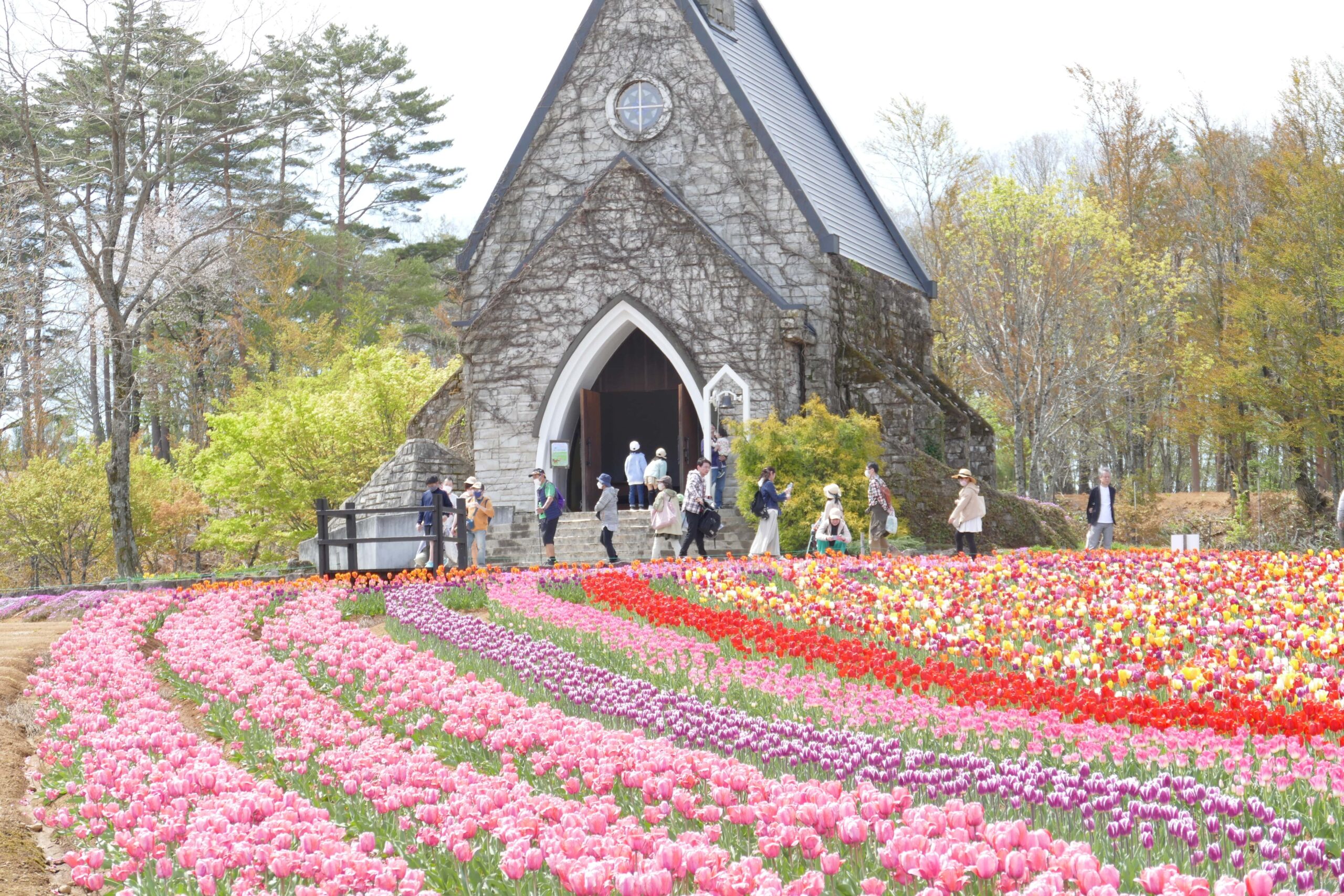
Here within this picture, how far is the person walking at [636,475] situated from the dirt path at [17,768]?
10.3 meters

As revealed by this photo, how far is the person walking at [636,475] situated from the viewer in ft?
71.9

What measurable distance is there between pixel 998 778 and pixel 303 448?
77.8 ft

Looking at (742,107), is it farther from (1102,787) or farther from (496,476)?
(1102,787)

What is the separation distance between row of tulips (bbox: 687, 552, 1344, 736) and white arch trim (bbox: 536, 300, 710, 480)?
8.40m

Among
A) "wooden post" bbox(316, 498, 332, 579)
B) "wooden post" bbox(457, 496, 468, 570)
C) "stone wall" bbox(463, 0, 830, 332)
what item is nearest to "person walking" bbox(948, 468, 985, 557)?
"wooden post" bbox(457, 496, 468, 570)

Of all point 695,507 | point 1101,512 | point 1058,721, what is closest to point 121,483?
point 695,507

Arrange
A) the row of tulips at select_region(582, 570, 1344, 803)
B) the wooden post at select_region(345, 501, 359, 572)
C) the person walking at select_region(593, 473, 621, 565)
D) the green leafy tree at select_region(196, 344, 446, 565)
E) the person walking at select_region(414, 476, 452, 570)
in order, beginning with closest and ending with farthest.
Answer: the row of tulips at select_region(582, 570, 1344, 803) → the wooden post at select_region(345, 501, 359, 572) → the person walking at select_region(414, 476, 452, 570) → the person walking at select_region(593, 473, 621, 565) → the green leafy tree at select_region(196, 344, 446, 565)

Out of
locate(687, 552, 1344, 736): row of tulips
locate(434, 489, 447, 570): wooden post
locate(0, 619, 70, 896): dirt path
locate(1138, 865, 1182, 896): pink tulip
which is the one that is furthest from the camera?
locate(434, 489, 447, 570): wooden post

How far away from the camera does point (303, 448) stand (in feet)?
Answer: 88.7

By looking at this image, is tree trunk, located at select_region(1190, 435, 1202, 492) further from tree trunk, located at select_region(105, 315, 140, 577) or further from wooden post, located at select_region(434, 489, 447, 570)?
tree trunk, located at select_region(105, 315, 140, 577)

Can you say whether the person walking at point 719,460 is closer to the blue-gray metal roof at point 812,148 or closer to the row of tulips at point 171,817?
the blue-gray metal roof at point 812,148

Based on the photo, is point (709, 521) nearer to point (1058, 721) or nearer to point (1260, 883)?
point (1058, 721)

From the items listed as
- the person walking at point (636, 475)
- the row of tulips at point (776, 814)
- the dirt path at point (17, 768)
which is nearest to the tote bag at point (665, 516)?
the person walking at point (636, 475)

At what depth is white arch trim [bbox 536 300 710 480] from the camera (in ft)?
72.6
